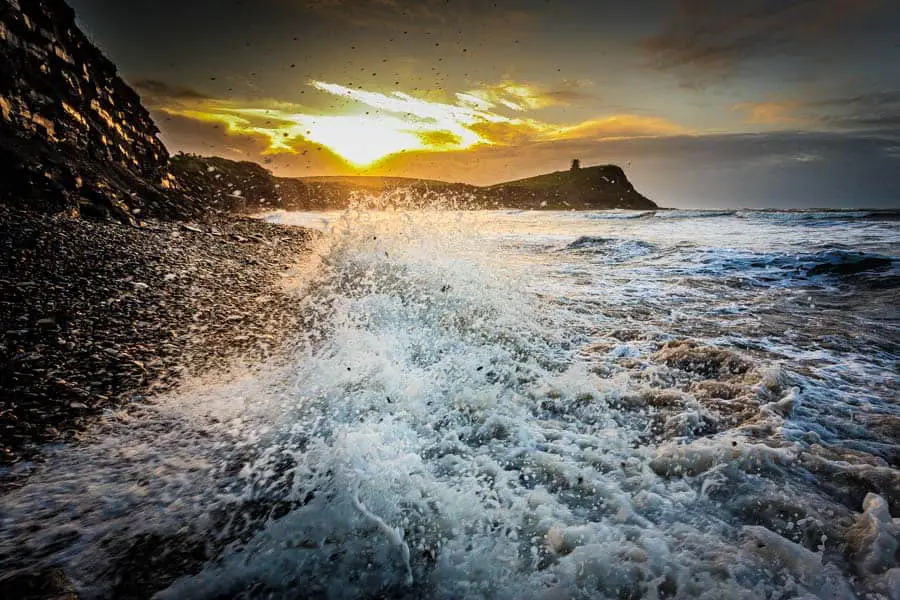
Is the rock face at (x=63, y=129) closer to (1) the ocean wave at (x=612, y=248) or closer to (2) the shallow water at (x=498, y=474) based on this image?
(2) the shallow water at (x=498, y=474)

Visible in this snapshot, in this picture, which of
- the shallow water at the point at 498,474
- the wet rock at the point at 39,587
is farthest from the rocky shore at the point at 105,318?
the wet rock at the point at 39,587

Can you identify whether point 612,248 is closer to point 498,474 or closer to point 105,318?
point 498,474

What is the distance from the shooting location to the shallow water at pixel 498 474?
215 centimetres

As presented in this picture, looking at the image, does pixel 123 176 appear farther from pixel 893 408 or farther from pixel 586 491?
pixel 893 408

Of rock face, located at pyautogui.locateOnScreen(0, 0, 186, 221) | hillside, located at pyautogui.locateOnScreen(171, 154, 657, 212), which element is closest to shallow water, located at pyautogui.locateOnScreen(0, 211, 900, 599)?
rock face, located at pyautogui.locateOnScreen(0, 0, 186, 221)

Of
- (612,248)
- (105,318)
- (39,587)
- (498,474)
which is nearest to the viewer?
(39,587)

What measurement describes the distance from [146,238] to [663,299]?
11.7m

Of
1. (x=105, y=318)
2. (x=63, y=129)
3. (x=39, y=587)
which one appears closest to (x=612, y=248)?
(x=105, y=318)

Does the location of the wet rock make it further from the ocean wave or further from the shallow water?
the ocean wave

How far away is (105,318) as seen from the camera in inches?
197

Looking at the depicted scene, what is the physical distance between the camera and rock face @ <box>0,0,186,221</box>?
912 centimetres

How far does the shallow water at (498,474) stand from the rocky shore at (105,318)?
22.0 inches

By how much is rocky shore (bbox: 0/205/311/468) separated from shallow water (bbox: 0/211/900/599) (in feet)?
1.84

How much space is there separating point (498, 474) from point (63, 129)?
15525mm
